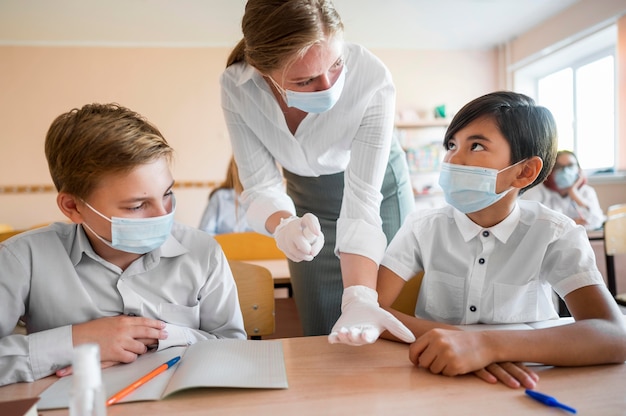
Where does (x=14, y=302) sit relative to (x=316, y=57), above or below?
below

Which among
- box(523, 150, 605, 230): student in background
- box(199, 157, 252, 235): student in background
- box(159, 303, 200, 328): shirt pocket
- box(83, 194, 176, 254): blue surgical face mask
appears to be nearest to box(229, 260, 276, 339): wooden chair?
box(159, 303, 200, 328): shirt pocket

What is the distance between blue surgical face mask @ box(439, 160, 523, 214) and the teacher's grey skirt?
24 cm

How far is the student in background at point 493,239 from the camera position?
118cm

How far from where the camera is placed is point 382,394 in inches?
27.8

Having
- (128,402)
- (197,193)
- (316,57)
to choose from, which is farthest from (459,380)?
(197,193)

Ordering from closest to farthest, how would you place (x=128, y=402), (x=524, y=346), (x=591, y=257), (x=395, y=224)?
1. (x=128, y=402)
2. (x=524, y=346)
3. (x=591, y=257)
4. (x=395, y=224)

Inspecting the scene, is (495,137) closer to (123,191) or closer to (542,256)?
(542,256)

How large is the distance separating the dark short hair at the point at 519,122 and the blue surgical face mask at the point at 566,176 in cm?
309

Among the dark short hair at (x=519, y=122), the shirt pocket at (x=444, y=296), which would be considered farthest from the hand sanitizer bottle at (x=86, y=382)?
the dark short hair at (x=519, y=122)

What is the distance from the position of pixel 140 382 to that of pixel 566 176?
4.11 m

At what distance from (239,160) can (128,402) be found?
80cm

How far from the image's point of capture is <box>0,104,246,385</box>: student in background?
102cm

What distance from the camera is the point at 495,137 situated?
1.28 meters

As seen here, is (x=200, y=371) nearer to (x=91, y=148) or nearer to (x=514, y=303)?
(x=91, y=148)
